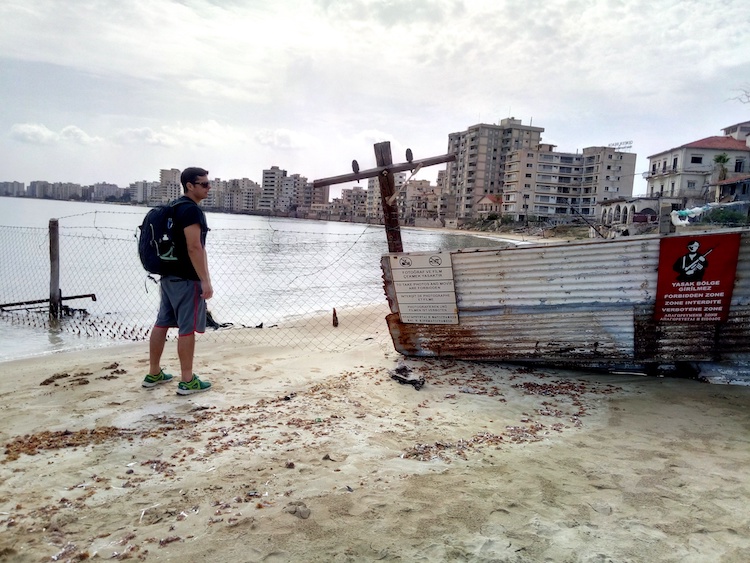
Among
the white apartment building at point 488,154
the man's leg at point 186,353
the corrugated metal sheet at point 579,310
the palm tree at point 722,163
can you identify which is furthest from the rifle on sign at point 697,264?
the white apartment building at point 488,154

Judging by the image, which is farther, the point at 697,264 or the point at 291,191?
the point at 291,191

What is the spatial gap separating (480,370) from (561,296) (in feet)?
4.24

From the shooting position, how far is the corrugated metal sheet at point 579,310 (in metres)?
5.33

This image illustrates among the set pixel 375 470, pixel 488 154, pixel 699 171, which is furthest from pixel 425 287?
pixel 488 154

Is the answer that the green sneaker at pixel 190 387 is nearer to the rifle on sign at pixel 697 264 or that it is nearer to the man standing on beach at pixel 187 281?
the man standing on beach at pixel 187 281

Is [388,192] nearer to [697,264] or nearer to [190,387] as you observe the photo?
[190,387]

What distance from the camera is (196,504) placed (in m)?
2.79

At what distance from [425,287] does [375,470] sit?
10.3ft

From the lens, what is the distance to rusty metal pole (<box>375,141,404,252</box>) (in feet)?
21.0

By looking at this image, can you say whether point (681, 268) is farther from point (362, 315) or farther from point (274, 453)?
point (362, 315)

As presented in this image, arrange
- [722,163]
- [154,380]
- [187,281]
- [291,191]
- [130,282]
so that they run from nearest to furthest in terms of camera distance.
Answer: [187,281] < [154,380] < [130,282] < [722,163] < [291,191]

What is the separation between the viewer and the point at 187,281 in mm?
4582

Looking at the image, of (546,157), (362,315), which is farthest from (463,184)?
(362,315)

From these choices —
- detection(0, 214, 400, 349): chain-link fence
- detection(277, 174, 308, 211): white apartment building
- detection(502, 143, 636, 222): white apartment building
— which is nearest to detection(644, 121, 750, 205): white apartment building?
detection(502, 143, 636, 222): white apartment building
